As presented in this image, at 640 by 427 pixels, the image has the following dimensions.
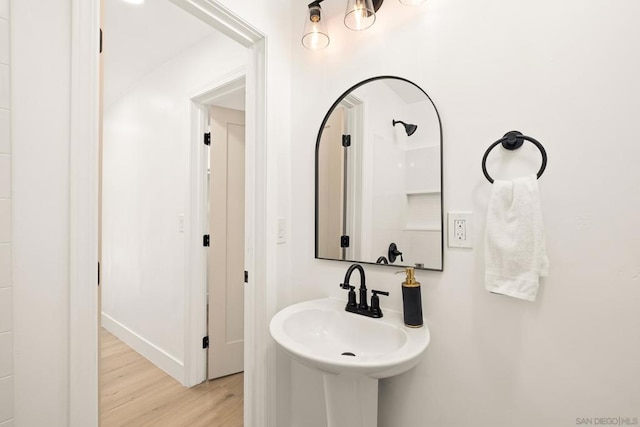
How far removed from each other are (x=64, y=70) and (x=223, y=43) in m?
1.43

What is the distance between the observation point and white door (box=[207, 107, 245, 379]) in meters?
2.29

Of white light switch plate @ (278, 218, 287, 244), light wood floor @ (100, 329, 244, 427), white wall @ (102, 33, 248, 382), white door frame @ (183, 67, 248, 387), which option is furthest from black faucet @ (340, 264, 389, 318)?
white wall @ (102, 33, 248, 382)

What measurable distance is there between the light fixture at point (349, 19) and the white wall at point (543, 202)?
0.26 feet

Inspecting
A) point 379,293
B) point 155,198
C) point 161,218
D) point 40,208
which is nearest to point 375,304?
point 379,293

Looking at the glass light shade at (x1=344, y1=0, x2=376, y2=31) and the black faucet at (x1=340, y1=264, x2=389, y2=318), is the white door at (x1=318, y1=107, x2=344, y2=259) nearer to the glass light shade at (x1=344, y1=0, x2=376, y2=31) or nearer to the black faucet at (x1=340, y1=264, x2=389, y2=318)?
the black faucet at (x1=340, y1=264, x2=389, y2=318)

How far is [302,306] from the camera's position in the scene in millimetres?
1336

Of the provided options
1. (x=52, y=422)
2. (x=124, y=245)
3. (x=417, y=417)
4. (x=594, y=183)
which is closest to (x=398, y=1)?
(x=594, y=183)

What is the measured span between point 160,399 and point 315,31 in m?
2.52

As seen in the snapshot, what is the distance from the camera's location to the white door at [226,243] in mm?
2293

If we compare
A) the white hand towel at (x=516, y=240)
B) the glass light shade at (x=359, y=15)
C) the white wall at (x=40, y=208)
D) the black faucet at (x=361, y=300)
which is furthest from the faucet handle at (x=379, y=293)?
the glass light shade at (x=359, y=15)

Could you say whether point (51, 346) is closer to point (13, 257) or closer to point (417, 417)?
Result: point (13, 257)

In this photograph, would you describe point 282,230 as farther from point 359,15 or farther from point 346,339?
point 359,15

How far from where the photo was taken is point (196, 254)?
2.21 metres

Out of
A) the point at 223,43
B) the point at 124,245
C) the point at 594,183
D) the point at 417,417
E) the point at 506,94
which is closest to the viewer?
the point at 594,183
